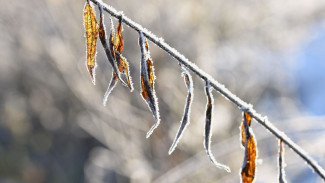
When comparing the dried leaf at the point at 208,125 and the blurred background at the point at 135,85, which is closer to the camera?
the dried leaf at the point at 208,125

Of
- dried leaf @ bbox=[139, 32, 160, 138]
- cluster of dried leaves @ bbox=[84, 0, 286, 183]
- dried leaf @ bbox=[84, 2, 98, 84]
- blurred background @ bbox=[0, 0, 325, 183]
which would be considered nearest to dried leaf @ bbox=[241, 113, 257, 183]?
cluster of dried leaves @ bbox=[84, 0, 286, 183]

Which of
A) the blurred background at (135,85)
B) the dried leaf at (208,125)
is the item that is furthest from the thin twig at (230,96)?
the blurred background at (135,85)

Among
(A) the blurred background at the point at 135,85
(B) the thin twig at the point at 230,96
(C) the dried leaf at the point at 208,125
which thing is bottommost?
(C) the dried leaf at the point at 208,125

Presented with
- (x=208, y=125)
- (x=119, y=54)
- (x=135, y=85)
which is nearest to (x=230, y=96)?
(x=208, y=125)

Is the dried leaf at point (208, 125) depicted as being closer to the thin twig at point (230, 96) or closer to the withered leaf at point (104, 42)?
the thin twig at point (230, 96)

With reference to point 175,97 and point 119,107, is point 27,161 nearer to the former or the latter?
point 119,107

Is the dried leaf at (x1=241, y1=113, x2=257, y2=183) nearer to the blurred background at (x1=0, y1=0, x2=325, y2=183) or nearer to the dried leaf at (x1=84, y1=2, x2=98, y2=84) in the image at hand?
the dried leaf at (x1=84, y1=2, x2=98, y2=84)
